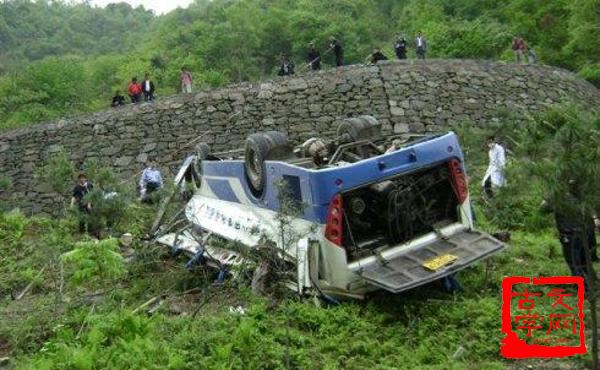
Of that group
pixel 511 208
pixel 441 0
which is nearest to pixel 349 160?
pixel 511 208

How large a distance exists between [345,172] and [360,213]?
523mm

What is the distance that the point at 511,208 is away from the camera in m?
9.55

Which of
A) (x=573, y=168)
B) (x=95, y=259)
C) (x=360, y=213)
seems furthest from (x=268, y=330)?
(x=573, y=168)

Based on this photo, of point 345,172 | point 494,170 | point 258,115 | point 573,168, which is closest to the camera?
point 573,168

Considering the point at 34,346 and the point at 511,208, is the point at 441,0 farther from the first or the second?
the point at 34,346

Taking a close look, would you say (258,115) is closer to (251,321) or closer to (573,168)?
(251,321)

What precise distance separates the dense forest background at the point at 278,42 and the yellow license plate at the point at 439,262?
68.6 ft

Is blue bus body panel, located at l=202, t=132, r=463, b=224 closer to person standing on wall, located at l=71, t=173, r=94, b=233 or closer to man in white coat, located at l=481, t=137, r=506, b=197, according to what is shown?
man in white coat, located at l=481, t=137, r=506, b=197

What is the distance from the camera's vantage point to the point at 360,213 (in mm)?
5812

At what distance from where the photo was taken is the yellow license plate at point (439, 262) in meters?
5.48

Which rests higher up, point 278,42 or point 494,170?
point 278,42

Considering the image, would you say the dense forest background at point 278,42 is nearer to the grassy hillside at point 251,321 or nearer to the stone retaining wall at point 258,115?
the stone retaining wall at point 258,115

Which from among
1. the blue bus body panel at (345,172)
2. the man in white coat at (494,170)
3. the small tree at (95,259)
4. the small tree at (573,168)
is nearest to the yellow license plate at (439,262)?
the blue bus body panel at (345,172)

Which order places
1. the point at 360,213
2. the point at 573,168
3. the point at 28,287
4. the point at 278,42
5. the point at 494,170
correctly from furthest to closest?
the point at 278,42 → the point at 494,170 → the point at 28,287 → the point at 360,213 → the point at 573,168
